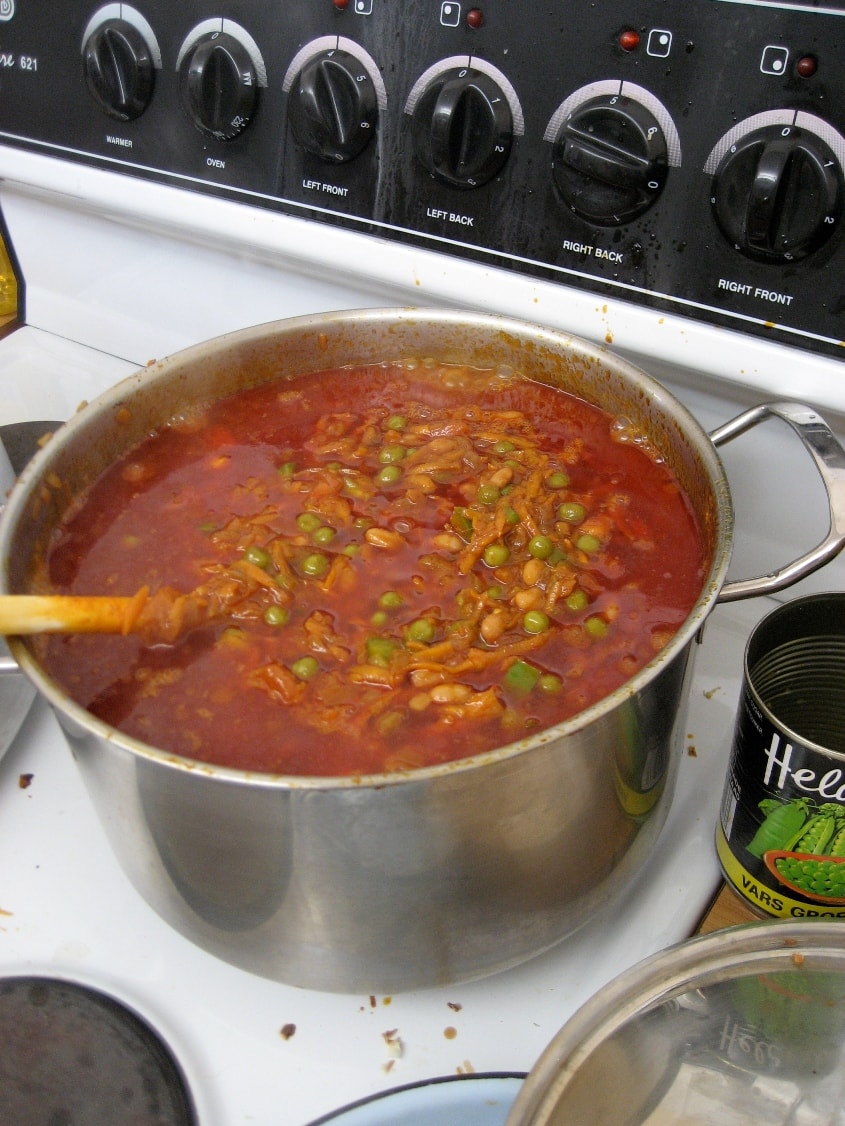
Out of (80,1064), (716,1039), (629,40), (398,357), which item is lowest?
(80,1064)

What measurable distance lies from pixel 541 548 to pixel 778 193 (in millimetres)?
500

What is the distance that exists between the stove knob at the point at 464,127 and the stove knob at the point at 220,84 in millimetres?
286

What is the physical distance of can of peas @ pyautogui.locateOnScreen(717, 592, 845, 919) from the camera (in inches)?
40.5

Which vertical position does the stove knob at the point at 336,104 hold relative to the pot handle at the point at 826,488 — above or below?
above

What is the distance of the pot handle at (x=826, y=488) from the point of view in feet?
3.45

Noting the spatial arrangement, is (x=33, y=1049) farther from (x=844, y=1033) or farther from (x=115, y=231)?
(x=115, y=231)

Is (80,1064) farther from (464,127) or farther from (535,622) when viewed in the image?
(464,127)

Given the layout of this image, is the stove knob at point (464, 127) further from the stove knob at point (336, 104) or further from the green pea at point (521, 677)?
the green pea at point (521, 677)

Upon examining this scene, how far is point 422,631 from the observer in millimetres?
1183

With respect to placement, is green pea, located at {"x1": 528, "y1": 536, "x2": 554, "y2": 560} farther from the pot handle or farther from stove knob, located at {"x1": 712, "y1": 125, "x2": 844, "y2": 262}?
stove knob, located at {"x1": 712, "y1": 125, "x2": 844, "y2": 262}

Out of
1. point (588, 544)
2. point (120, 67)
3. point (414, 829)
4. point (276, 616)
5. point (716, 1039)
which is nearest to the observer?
point (414, 829)

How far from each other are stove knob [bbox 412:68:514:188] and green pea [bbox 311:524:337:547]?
0.50 m

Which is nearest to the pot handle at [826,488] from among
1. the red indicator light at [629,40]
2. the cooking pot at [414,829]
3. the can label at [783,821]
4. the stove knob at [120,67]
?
the cooking pot at [414,829]

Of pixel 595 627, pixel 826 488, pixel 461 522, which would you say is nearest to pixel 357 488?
pixel 461 522
